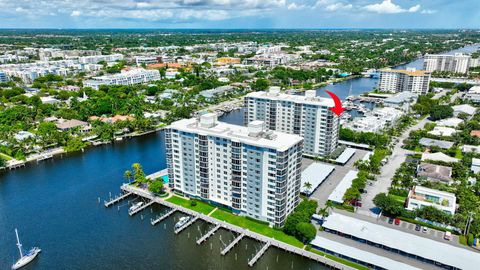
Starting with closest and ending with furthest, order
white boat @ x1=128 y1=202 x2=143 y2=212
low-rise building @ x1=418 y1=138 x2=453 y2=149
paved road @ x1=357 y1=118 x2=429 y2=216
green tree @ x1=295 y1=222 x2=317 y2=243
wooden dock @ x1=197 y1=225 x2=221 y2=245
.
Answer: green tree @ x1=295 y1=222 x2=317 y2=243 < wooden dock @ x1=197 y1=225 x2=221 y2=245 < paved road @ x1=357 y1=118 x2=429 y2=216 < white boat @ x1=128 y1=202 x2=143 y2=212 < low-rise building @ x1=418 y1=138 x2=453 y2=149

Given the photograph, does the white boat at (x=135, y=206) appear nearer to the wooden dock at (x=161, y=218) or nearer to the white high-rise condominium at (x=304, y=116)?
the wooden dock at (x=161, y=218)

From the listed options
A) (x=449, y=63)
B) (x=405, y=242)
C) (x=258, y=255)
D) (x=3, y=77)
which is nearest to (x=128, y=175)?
(x=258, y=255)

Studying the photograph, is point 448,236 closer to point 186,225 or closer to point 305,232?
point 305,232

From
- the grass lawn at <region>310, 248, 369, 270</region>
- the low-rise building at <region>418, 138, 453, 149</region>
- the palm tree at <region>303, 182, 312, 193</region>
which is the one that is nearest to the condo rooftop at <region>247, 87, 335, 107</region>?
the palm tree at <region>303, 182, 312, 193</region>

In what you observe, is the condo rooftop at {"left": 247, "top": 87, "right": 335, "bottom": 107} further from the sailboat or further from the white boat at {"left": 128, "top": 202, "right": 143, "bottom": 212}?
the sailboat

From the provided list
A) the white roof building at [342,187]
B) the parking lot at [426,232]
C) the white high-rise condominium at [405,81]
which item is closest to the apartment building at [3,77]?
the white roof building at [342,187]

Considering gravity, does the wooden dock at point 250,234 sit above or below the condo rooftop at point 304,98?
below
